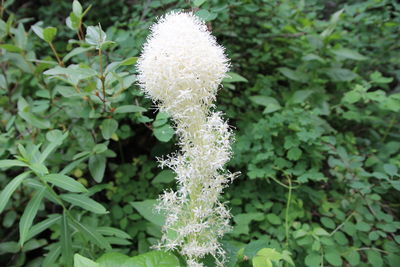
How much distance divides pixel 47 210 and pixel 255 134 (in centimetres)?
163

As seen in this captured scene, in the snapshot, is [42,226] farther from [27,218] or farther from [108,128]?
[108,128]

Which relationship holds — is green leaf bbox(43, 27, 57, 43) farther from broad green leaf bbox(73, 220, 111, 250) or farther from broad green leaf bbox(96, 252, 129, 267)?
broad green leaf bbox(96, 252, 129, 267)

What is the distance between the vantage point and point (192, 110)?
1086 mm

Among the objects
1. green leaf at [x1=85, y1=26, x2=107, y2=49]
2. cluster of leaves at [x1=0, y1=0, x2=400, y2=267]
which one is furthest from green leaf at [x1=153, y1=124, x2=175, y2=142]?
green leaf at [x1=85, y1=26, x2=107, y2=49]

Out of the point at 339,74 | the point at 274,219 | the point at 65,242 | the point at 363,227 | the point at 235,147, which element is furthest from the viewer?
the point at 339,74

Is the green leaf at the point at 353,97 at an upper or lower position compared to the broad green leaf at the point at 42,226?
upper

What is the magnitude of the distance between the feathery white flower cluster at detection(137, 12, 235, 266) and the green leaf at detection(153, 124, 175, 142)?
0.91 ft

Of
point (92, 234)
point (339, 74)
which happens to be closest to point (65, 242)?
point (92, 234)

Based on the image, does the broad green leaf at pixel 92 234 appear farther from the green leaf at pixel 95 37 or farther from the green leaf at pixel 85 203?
the green leaf at pixel 95 37

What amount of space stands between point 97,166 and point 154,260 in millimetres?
687

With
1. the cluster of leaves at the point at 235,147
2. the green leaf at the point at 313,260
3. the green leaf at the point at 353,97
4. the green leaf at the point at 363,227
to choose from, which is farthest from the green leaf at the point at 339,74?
the green leaf at the point at 313,260

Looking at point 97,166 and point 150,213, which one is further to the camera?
point 97,166

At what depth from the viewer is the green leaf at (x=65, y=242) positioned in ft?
4.29

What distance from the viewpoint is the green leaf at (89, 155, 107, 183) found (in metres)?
1.55
